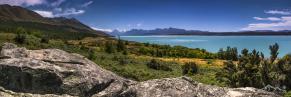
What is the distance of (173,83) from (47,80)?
3772 millimetres

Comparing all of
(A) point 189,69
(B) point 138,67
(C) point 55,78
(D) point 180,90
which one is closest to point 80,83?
(C) point 55,78

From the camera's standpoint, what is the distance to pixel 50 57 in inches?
567

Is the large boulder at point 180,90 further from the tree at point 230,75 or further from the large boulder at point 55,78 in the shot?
the tree at point 230,75

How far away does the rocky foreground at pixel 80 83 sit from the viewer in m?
12.0

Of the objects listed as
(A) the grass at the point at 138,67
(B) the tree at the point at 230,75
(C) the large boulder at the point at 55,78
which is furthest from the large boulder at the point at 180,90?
(A) the grass at the point at 138,67

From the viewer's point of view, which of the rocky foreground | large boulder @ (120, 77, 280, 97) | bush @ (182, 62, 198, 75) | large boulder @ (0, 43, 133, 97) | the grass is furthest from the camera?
bush @ (182, 62, 198, 75)

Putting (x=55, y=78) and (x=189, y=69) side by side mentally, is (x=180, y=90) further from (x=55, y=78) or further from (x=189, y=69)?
(x=189, y=69)

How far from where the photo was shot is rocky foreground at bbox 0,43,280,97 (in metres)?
12.0

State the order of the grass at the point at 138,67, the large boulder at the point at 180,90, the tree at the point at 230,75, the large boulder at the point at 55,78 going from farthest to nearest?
1. the grass at the point at 138,67
2. the tree at the point at 230,75
3. the large boulder at the point at 55,78
4. the large boulder at the point at 180,90

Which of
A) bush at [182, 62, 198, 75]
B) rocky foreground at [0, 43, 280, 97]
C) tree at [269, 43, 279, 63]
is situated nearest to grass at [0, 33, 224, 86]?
bush at [182, 62, 198, 75]

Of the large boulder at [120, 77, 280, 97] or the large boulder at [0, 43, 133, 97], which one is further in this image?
the large boulder at [0, 43, 133, 97]

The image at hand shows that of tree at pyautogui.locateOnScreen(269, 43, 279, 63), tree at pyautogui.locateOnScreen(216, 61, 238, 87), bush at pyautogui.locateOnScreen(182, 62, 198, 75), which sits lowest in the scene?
bush at pyautogui.locateOnScreen(182, 62, 198, 75)

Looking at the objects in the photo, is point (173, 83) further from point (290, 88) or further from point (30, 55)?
point (290, 88)

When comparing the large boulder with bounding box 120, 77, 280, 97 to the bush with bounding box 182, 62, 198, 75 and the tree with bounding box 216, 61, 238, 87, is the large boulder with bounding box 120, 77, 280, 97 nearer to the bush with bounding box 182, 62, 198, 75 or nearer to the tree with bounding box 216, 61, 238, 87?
the tree with bounding box 216, 61, 238, 87
